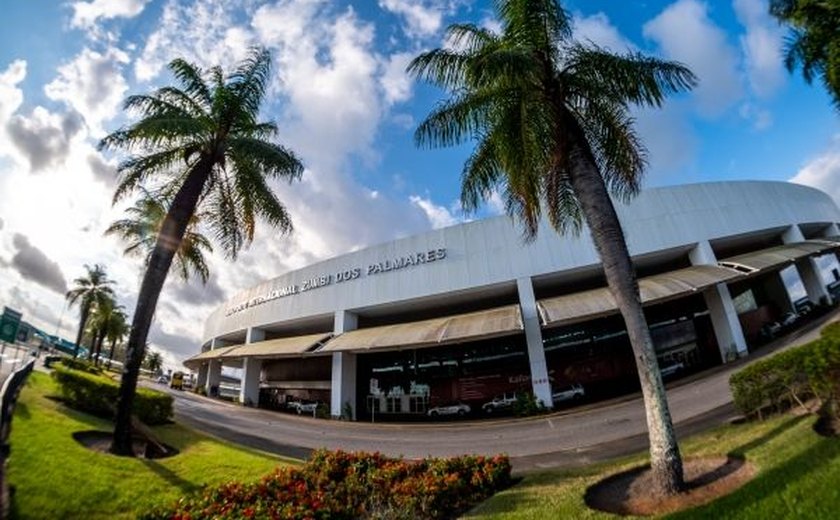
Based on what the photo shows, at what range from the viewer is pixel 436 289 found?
2955 centimetres

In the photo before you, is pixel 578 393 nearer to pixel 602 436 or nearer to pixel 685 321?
pixel 685 321

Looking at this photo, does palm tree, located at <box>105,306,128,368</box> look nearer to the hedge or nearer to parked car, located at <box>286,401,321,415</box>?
parked car, located at <box>286,401,321,415</box>

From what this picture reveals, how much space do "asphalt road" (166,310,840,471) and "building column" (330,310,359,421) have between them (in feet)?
10.3

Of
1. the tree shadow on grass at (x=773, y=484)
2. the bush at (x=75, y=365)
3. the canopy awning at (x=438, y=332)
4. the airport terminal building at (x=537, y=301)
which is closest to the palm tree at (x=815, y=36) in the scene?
the tree shadow on grass at (x=773, y=484)

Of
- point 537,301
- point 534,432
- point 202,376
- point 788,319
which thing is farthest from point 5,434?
point 202,376

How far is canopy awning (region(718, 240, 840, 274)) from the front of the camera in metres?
24.6

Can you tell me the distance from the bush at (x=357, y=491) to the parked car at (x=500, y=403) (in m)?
21.3

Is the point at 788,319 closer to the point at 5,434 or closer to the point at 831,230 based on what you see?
the point at 831,230

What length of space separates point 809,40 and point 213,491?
1915cm

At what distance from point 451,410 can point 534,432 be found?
1351cm

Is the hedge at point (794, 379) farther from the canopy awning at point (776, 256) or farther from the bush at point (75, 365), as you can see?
the bush at point (75, 365)

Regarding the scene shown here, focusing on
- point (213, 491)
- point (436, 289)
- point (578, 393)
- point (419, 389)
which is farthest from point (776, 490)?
point (419, 389)

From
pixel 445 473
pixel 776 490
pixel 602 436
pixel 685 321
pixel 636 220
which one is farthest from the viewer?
pixel 685 321

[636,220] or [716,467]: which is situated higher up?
[636,220]
